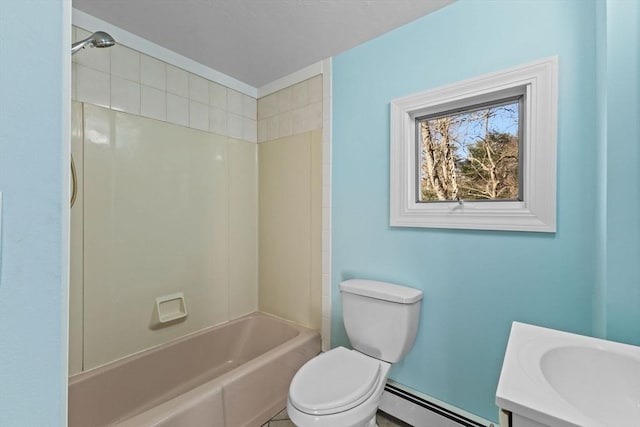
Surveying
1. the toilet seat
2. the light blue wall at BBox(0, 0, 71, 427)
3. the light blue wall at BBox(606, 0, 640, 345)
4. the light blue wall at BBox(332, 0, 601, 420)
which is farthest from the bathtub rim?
the light blue wall at BBox(606, 0, 640, 345)

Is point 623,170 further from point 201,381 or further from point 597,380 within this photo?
point 201,381

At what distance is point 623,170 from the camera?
874 mm

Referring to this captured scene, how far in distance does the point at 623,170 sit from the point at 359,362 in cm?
127

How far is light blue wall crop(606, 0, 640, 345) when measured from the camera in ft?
2.82

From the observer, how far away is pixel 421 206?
156 cm

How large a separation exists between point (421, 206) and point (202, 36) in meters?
1.61

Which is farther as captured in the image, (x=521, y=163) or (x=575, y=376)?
(x=521, y=163)

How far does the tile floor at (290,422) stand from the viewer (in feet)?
5.05

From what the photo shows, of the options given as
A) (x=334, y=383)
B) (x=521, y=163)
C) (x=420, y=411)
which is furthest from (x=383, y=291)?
(x=521, y=163)

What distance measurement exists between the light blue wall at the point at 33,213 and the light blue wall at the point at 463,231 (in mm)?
1437

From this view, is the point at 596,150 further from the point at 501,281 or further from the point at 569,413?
the point at 569,413

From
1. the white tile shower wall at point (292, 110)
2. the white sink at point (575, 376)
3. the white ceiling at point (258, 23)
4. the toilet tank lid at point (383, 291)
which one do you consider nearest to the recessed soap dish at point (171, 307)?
the toilet tank lid at point (383, 291)

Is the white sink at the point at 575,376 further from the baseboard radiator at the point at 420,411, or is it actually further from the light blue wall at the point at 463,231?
the baseboard radiator at the point at 420,411

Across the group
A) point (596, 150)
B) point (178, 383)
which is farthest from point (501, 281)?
point (178, 383)
